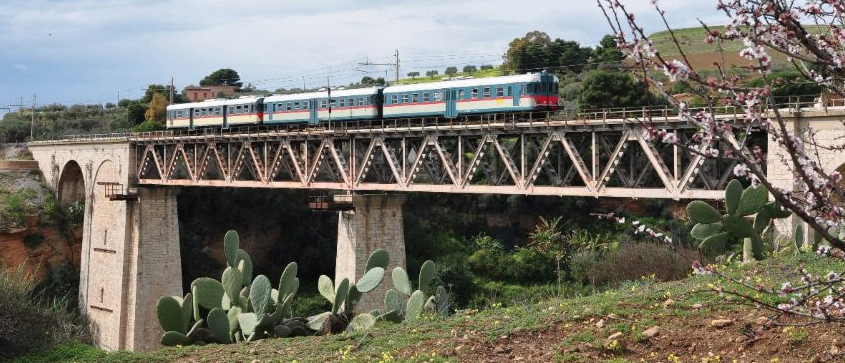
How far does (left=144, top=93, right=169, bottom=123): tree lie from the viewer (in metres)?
72.1

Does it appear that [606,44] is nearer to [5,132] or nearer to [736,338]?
[5,132]

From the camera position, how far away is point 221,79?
103m

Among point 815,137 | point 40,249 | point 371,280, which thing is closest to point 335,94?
point 371,280

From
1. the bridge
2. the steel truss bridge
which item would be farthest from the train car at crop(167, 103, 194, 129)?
the steel truss bridge

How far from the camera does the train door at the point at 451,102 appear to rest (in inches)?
1113

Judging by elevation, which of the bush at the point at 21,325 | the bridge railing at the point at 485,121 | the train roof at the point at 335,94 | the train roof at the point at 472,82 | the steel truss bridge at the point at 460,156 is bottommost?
the bush at the point at 21,325

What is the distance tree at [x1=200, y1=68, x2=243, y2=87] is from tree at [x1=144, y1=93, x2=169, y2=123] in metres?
29.3

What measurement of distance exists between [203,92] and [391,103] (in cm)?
6707

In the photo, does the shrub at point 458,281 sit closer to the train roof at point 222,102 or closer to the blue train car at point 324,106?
the train roof at point 222,102

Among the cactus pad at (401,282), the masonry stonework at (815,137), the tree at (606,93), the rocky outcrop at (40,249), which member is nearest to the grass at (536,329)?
the cactus pad at (401,282)

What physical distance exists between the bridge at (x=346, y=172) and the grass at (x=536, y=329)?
3.58m

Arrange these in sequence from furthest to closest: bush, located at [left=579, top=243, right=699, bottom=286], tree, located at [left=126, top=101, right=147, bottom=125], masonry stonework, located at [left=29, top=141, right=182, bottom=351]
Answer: tree, located at [left=126, top=101, right=147, bottom=125] < masonry stonework, located at [left=29, top=141, right=182, bottom=351] < bush, located at [left=579, top=243, right=699, bottom=286]

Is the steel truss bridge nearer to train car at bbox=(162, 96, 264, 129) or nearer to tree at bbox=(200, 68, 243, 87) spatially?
train car at bbox=(162, 96, 264, 129)

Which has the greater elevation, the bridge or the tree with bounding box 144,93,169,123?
the tree with bounding box 144,93,169,123
